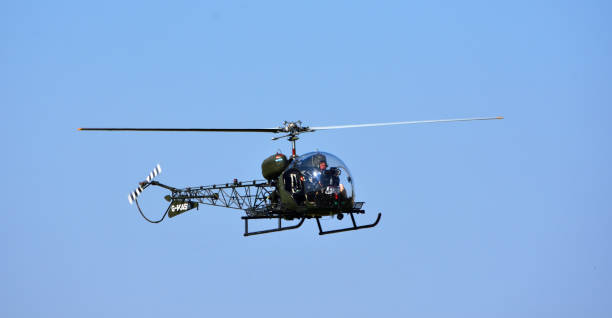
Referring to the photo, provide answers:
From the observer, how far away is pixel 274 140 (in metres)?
32.9

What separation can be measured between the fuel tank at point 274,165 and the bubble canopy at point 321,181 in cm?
53

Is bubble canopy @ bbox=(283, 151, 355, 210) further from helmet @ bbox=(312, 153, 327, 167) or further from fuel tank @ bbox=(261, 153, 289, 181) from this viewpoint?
fuel tank @ bbox=(261, 153, 289, 181)

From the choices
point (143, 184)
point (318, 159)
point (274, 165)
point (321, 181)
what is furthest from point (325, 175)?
point (143, 184)

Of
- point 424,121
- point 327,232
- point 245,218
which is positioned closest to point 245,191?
point 245,218

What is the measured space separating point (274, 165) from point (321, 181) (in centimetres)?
238

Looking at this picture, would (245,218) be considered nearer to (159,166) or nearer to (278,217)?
(278,217)

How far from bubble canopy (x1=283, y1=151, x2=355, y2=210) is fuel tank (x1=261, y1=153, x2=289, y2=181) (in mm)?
530

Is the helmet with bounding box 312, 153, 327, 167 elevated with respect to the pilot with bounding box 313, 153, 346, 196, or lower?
elevated

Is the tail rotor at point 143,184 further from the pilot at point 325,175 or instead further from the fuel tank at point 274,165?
the pilot at point 325,175

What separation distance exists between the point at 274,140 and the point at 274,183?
1.66 metres

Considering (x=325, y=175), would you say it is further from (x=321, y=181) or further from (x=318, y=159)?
(x=318, y=159)

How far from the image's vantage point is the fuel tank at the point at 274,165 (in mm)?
32125

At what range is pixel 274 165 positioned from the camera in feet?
106

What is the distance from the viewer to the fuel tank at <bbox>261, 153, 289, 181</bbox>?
32.1 meters
